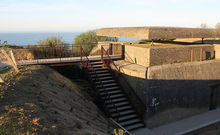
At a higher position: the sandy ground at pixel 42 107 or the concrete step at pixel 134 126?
the sandy ground at pixel 42 107

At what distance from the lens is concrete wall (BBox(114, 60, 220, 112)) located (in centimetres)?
1091

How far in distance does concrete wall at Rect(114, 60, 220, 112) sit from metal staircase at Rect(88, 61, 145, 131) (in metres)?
1.01

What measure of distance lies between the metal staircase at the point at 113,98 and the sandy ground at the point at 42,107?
122 cm

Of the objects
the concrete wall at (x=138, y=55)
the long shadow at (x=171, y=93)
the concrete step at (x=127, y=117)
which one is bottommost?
the concrete step at (x=127, y=117)

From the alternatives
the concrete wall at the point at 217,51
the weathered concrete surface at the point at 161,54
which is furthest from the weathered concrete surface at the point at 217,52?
the weathered concrete surface at the point at 161,54

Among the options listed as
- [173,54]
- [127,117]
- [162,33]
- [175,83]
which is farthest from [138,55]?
[127,117]

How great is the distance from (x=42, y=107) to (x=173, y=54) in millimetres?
9159

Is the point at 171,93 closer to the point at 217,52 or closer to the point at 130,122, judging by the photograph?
the point at 130,122

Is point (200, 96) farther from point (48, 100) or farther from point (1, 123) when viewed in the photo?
point (1, 123)

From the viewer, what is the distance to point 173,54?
1245 cm

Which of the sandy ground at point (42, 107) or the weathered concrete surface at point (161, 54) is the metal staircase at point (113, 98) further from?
the weathered concrete surface at point (161, 54)

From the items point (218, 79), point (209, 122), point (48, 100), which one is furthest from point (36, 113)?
point (218, 79)

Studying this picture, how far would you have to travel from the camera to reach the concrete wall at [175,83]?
35.8ft

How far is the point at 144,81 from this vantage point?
10.8m
